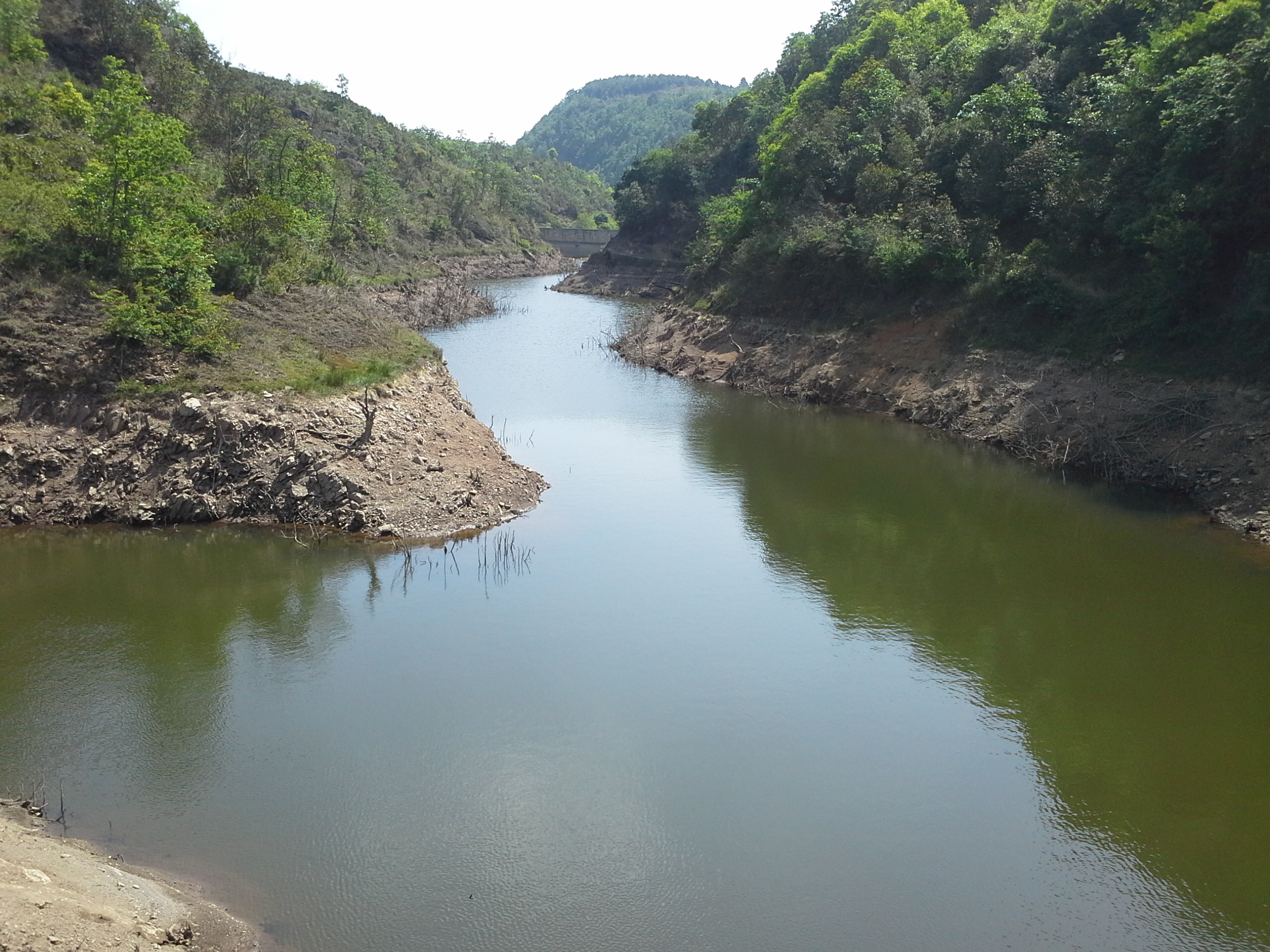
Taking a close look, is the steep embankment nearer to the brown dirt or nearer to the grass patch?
the grass patch

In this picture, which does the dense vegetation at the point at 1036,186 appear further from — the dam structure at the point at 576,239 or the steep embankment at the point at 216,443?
the dam structure at the point at 576,239

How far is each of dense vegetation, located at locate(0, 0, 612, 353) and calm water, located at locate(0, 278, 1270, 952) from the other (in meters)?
6.91

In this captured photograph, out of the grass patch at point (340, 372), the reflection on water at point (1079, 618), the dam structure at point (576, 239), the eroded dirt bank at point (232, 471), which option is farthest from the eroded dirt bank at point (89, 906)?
the dam structure at point (576, 239)

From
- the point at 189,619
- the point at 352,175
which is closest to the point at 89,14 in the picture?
the point at 352,175

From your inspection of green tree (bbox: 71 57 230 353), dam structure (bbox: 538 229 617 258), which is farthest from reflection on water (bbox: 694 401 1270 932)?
dam structure (bbox: 538 229 617 258)

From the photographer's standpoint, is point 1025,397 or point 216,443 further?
point 1025,397

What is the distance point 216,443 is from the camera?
68.0 feet

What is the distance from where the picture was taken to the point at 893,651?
54.8 feet

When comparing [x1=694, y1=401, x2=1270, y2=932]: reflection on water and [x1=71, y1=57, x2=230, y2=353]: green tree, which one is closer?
[x1=694, y1=401, x2=1270, y2=932]: reflection on water

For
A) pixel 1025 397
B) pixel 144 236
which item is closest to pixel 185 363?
pixel 144 236

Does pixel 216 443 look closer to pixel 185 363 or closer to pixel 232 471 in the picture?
pixel 232 471

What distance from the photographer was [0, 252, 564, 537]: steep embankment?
2027 cm

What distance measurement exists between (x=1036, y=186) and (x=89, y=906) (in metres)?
34.5

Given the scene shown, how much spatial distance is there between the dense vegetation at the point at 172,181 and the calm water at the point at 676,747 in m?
6.91
